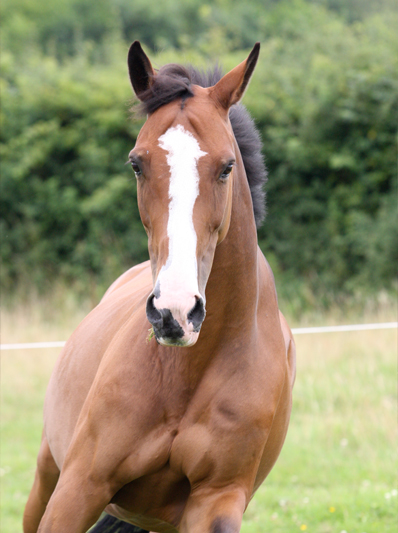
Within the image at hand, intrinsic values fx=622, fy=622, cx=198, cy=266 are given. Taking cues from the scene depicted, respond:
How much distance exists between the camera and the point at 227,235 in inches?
89.7

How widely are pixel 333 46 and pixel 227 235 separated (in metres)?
8.90

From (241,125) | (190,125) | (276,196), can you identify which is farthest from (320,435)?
(276,196)

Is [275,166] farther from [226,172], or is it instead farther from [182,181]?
[182,181]

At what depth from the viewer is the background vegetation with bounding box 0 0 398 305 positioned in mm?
9438

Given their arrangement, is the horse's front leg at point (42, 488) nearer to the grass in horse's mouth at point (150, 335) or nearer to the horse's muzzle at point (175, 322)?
the grass in horse's mouth at point (150, 335)

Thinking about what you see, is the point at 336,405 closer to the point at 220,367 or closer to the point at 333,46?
the point at 220,367

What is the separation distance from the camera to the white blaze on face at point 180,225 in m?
1.75

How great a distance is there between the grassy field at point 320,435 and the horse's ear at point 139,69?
3273mm

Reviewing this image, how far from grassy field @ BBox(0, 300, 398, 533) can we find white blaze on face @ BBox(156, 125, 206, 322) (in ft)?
10.2

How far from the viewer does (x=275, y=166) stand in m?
10.3

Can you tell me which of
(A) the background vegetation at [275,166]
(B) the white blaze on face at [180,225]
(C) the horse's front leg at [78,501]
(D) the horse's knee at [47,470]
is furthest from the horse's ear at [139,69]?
(A) the background vegetation at [275,166]

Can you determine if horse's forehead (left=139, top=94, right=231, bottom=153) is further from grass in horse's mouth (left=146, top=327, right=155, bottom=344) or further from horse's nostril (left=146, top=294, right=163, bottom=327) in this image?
grass in horse's mouth (left=146, top=327, right=155, bottom=344)

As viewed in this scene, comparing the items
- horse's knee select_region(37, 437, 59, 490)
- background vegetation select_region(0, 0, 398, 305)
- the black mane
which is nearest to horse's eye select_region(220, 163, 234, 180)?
the black mane

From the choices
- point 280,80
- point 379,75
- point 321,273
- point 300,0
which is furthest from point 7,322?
point 300,0
